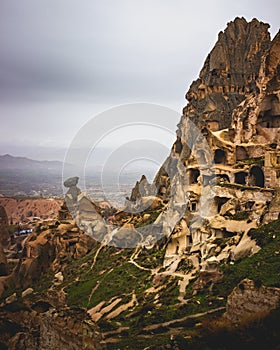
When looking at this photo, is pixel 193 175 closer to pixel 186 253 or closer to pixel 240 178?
pixel 240 178

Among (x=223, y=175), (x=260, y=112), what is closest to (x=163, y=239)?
(x=223, y=175)

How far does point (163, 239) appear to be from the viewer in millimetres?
42250

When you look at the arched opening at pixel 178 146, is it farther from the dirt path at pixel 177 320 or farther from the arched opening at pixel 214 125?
the dirt path at pixel 177 320

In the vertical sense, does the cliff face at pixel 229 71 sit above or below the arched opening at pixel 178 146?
above

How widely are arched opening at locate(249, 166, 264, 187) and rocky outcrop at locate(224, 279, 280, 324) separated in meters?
25.5

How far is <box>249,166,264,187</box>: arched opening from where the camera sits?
40.8 m

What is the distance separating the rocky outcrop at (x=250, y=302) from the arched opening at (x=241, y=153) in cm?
3211

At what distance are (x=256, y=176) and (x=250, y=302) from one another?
26.8m

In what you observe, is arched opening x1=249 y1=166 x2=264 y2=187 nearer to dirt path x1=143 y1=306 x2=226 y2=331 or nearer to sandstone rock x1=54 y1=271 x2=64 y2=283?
dirt path x1=143 y1=306 x2=226 y2=331

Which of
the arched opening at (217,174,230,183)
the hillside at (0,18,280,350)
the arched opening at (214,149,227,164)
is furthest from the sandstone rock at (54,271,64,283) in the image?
the arched opening at (214,149,227,164)

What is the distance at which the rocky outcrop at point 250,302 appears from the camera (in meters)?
15.7

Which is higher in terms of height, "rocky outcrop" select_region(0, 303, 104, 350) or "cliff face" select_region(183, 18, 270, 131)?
"cliff face" select_region(183, 18, 270, 131)

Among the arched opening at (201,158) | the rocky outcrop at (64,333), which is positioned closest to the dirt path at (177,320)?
the rocky outcrop at (64,333)

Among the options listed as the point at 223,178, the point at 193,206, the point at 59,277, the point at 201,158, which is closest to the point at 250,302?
the point at 193,206
